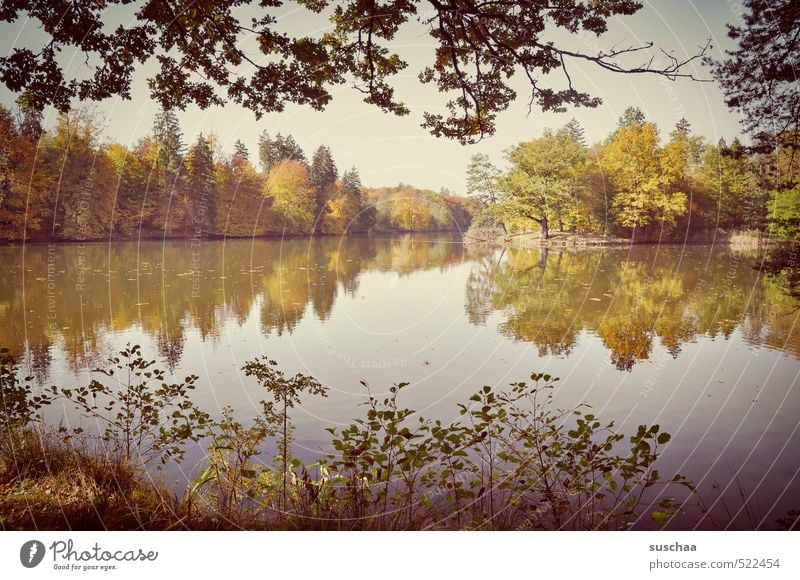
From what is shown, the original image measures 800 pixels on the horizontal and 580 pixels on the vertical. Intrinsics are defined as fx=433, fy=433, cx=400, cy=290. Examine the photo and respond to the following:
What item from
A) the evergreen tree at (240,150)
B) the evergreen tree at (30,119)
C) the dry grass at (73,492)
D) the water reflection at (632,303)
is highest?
the evergreen tree at (240,150)

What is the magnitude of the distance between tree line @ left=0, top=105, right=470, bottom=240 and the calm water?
1.49 meters

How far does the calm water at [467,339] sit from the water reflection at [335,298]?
6cm

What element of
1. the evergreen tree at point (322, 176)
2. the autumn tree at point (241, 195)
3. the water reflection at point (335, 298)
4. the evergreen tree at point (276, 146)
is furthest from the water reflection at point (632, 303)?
the autumn tree at point (241, 195)

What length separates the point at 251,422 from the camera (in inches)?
183

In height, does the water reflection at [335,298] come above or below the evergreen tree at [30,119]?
below

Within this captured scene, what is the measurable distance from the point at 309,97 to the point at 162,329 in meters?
4.72

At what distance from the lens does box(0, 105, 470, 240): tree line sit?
626cm

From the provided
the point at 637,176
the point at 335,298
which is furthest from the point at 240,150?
the point at 637,176

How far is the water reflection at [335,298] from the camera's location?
279 inches

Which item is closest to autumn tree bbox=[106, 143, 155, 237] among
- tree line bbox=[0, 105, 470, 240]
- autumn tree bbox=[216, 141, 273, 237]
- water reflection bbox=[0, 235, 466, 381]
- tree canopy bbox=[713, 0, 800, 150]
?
tree line bbox=[0, 105, 470, 240]

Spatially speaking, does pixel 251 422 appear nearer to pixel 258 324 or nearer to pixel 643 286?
pixel 258 324

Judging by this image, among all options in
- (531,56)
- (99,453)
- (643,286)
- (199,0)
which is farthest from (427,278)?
(99,453)

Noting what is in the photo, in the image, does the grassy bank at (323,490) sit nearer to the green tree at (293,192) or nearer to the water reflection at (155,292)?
the water reflection at (155,292)

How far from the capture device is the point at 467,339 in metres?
7.31
